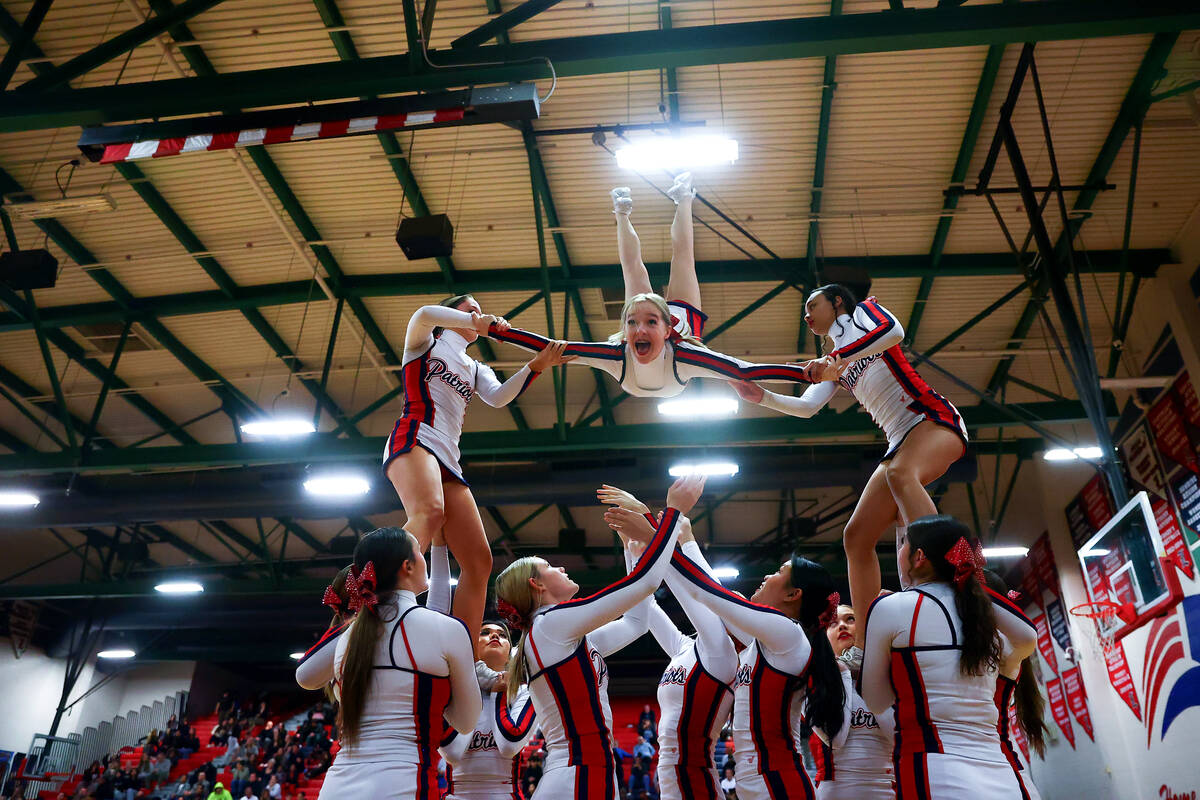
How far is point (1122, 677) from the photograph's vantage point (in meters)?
13.6

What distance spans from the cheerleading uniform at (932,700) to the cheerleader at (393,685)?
1404mm

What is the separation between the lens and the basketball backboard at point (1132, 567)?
29.5 feet

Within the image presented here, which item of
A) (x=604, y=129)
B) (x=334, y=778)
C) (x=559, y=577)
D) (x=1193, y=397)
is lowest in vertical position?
(x=334, y=778)

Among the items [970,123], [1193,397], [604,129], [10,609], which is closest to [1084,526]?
[1193,397]

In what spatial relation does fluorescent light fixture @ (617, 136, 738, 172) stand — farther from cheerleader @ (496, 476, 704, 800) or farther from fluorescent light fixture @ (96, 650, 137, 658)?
fluorescent light fixture @ (96, 650, 137, 658)

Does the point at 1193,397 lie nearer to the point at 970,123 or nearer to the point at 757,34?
the point at 970,123

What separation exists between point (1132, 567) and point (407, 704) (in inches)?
376

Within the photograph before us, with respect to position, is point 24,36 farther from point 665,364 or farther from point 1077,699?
point 1077,699

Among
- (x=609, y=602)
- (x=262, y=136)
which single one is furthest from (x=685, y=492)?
(x=262, y=136)

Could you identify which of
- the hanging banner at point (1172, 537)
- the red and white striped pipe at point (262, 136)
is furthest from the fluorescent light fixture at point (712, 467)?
the red and white striped pipe at point (262, 136)

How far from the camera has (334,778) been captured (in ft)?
9.10

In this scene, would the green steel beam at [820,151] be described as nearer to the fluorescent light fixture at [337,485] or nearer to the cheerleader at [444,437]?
the cheerleader at [444,437]

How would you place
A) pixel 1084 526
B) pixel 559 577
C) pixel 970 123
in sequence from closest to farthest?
pixel 559 577 < pixel 970 123 < pixel 1084 526

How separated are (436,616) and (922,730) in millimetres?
1647
